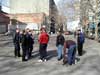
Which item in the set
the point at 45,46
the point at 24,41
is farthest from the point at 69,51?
the point at 24,41

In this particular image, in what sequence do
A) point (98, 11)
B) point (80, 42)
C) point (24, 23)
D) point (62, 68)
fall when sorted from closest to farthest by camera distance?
point (62, 68) → point (80, 42) → point (98, 11) → point (24, 23)

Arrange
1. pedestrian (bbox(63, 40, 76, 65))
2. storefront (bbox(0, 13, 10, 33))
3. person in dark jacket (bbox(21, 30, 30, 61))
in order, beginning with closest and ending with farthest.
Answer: pedestrian (bbox(63, 40, 76, 65))
person in dark jacket (bbox(21, 30, 30, 61))
storefront (bbox(0, 13, 10, 33))

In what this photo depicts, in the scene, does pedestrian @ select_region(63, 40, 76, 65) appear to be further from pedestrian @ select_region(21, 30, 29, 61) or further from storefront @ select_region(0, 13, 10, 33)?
storefront @ select_region(0, 13, 10, 33)

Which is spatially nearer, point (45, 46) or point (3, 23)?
point (45, 46)

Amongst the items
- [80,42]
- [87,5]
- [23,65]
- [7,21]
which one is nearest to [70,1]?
→ [87,5]

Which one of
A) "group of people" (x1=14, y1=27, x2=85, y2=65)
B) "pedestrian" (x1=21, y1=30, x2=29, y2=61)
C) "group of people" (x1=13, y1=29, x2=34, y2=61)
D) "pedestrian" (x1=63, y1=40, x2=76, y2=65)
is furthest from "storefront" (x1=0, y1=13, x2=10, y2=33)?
"pedestrian" (x1=63, y1=40, x2=76, y2=65)

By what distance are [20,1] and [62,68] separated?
93870mm

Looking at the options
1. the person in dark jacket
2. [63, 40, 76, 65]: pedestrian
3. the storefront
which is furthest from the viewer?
the storefront

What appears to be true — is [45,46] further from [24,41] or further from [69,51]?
[69,51]

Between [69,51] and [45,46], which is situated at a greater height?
[45,46]

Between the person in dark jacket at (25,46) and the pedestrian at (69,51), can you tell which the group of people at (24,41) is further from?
the pedestrian at (69,51)

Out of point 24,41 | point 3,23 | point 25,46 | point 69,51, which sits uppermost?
point 3,23

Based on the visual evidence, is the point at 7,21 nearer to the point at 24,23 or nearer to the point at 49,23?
the point at 24,23

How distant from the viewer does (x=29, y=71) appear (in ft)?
44.0
